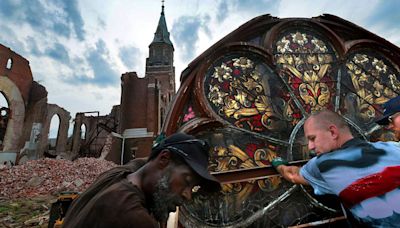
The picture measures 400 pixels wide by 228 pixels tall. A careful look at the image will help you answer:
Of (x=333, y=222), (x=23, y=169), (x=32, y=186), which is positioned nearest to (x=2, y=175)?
(x=23, y=169)

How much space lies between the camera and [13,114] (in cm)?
1627

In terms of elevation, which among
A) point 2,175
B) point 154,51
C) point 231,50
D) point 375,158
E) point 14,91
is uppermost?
point 154,51

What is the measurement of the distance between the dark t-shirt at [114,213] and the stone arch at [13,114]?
1942 cm

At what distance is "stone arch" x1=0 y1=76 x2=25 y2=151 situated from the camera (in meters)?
15.7

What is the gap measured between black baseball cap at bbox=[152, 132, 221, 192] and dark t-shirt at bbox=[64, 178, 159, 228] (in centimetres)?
30

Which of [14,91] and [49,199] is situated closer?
[49,199]

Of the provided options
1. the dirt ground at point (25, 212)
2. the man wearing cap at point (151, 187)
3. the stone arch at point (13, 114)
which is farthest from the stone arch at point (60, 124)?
the man wearing cap at point (151, 187)

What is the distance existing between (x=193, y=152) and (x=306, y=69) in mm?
2032

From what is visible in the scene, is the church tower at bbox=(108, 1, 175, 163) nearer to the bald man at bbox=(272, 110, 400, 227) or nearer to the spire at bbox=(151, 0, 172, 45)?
the bald man at bbox=(272, 110, 400, 227)

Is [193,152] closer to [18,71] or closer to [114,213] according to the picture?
[114,213]

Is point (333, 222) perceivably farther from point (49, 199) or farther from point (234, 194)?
point (49, 199)

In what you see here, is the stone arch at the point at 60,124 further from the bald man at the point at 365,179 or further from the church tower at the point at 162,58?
the bald man at the point at 365,179

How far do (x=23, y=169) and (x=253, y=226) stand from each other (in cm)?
1242

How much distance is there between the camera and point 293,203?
204 cm
